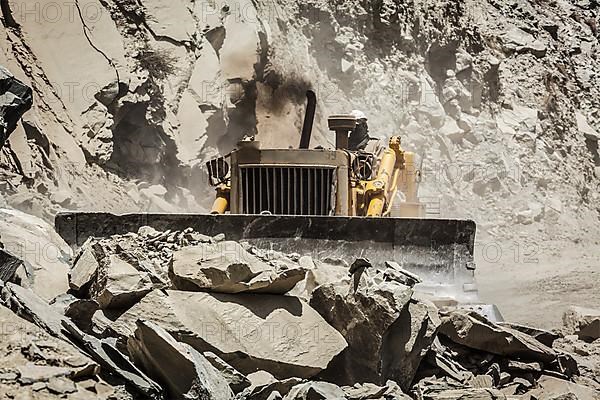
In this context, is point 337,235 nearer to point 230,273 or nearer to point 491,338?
point 491,338

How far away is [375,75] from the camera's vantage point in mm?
17016

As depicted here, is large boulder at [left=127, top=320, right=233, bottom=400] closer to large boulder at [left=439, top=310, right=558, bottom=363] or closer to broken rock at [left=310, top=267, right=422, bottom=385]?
broken rock at [left=310, top=267, right=422, bottom=385]

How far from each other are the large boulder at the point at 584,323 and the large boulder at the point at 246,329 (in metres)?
2.91

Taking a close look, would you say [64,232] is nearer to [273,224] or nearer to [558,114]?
[273,224]

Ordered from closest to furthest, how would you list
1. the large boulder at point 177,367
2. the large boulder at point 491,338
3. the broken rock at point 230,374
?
the large boulder at point 177,367 < the broken rock at point 230,374 < the large boulder at point 491,338

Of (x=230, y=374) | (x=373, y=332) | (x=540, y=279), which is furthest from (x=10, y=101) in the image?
(x=540, y=279)

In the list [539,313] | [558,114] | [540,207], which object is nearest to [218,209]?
[539,313]

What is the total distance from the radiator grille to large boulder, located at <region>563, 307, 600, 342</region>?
2.65 metres

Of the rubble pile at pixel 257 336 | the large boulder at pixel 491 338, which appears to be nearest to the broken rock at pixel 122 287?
the rubble pile at pixel 257 336

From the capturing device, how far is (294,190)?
8000 millimetres

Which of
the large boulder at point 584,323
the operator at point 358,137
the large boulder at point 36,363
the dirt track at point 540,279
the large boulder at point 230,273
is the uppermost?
the operator at point 358,137

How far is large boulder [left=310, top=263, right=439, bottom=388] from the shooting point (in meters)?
4.78

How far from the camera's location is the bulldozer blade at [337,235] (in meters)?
6.86

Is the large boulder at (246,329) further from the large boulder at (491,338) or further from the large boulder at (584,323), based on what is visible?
the large boulder at (584,323)
